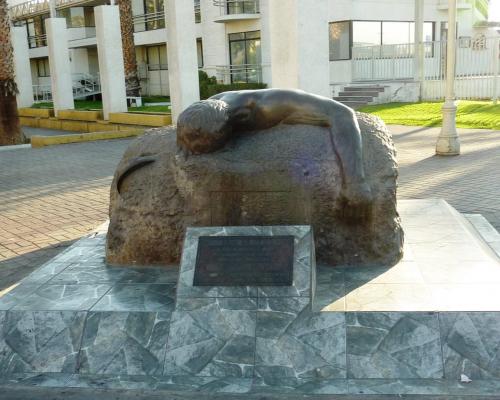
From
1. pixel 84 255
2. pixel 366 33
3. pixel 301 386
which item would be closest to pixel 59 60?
pixel 366 33

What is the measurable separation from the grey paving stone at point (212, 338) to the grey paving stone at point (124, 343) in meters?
0.07

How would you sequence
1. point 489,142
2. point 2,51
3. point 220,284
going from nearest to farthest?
1. point 220,284
2. point 489,142
3. point 2,51

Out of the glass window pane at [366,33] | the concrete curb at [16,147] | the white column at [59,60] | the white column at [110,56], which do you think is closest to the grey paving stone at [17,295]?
the concrete curb at [16,147]

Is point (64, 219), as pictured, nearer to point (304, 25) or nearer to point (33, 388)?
point (33, 388)

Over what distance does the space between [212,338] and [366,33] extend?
23.3 metres

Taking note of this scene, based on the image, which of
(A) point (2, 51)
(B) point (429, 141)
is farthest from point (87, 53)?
(B) point (429, 141)

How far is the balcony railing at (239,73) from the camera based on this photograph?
84.4 feet

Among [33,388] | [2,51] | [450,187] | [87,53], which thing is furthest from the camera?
[87,53]

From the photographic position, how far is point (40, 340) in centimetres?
374

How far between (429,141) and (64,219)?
853 centimetres

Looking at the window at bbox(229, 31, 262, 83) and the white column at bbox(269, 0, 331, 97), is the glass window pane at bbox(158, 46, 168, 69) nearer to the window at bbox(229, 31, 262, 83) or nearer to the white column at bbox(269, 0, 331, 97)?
the window at bbox(229, 31, 262, 83)

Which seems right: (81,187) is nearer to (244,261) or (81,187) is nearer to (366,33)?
(244,261)

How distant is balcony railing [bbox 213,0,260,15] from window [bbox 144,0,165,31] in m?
5.90

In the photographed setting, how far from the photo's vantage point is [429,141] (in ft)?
43.3
